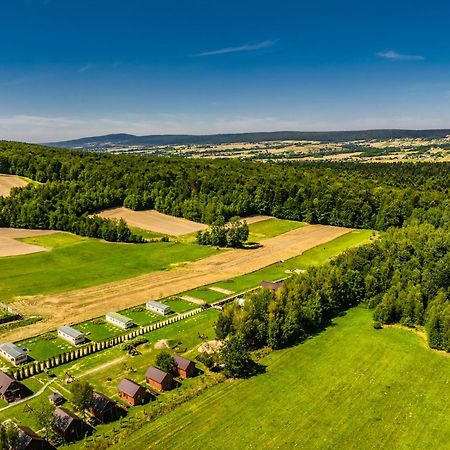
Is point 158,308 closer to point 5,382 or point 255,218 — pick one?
point 5,382

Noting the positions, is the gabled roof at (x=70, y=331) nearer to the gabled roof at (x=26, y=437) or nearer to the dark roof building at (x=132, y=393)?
the dark roof building at (x=132, y=393)

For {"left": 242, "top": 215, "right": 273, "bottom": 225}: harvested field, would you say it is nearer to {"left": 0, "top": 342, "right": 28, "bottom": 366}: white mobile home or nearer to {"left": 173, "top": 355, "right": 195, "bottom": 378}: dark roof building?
{"left": 173, "top": 355, "right": 195, "bottom": 378}: dark roof building

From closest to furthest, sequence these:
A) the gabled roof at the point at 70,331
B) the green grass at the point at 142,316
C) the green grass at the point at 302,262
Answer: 1. the gabled roof at the point at 70,331
2. the green grass at the point at 142,316
3. the green grass at the point at 302,262

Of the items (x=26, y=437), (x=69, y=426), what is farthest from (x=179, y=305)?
(x=26, y=437)

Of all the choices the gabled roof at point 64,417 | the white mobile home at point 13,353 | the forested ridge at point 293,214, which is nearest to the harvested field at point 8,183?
the forested ridge at point 293,214

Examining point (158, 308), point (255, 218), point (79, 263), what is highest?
point (255, 218)

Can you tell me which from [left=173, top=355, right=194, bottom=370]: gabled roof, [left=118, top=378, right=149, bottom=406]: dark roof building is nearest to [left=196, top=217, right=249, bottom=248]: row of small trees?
[left=173, top=355, right=194, bottom=370]: gabled roof
